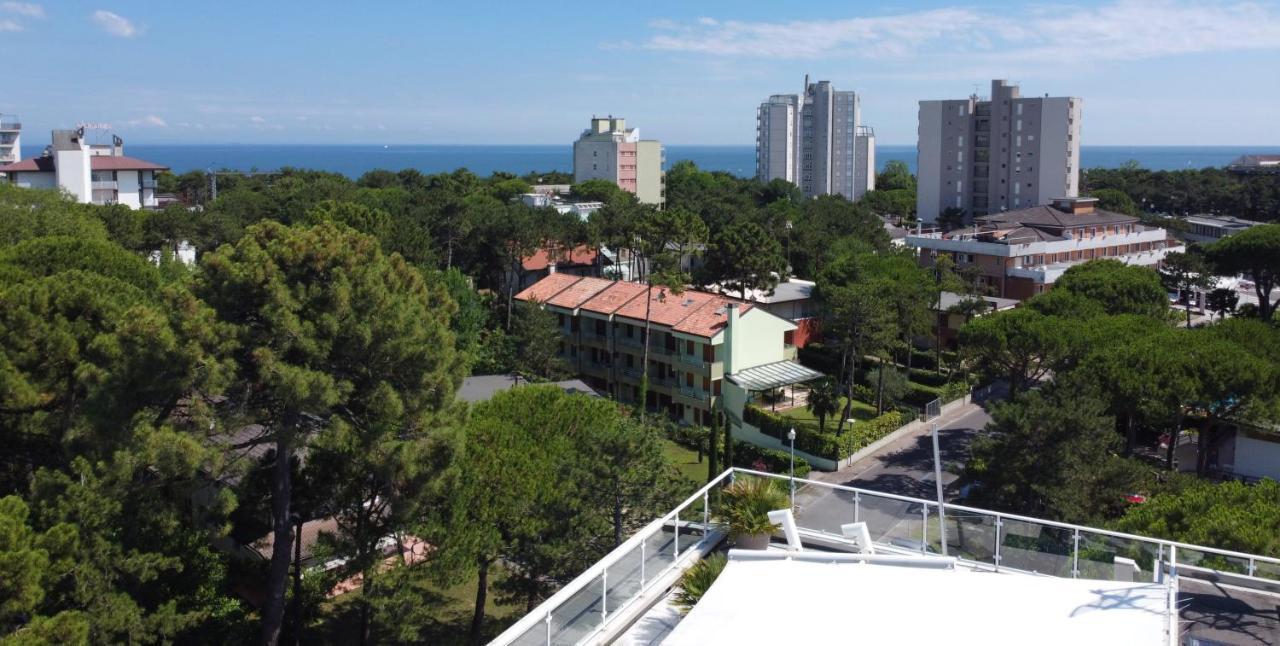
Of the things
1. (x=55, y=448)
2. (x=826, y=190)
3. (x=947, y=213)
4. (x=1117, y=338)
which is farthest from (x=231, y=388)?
(x=826, y=190)

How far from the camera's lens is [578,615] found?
9.96 meters

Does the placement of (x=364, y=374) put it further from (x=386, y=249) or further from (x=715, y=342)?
(x=386, y=249)

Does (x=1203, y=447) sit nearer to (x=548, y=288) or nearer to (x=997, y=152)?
(x=548, y=288)

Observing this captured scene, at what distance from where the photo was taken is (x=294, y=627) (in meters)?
20.8

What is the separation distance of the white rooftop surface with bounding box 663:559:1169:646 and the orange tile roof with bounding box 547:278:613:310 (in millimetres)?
37818

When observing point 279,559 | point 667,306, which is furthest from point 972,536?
point 667,306

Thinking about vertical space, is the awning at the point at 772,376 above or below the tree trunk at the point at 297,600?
above

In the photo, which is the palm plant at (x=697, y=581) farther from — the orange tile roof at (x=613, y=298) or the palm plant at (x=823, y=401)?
the orange tile roof at (x=613, y=298)

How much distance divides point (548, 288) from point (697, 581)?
40.6 meters

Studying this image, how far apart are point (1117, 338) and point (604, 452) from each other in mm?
22721

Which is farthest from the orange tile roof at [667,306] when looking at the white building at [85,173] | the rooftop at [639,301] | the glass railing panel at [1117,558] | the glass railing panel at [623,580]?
the white building at [85,173]

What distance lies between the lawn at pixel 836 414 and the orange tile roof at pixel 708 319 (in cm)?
458

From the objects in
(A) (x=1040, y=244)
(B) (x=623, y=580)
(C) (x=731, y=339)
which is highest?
(A) (x=1040, y=244)

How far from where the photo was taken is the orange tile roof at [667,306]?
43.2m
